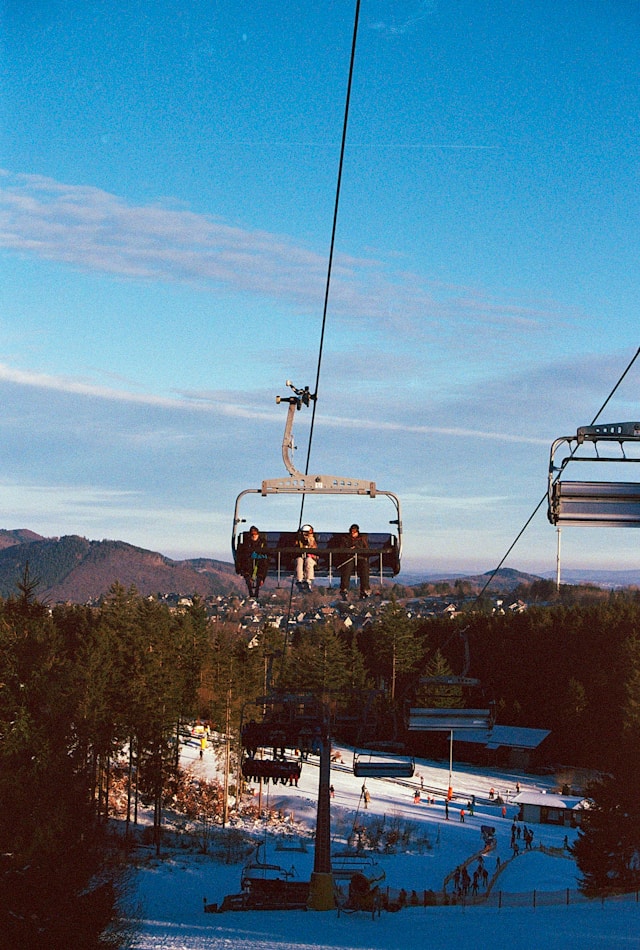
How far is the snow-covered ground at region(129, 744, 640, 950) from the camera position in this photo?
28453 millimetres

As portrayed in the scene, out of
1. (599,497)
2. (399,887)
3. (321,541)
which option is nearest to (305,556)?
(321,541)

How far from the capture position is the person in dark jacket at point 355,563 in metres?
22.0

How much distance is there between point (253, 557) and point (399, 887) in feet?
77.5

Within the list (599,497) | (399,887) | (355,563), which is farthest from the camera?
(399,887)

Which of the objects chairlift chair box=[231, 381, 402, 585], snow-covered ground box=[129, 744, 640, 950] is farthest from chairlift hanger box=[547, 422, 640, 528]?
snow-covered ground box=[129, 744, 640, 950]

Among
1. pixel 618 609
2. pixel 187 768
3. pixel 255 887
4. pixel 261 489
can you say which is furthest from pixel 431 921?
pixel 618 609

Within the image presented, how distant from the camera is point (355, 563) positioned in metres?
22.3

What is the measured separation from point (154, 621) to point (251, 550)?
51.3m

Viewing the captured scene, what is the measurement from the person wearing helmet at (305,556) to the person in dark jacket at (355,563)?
65 cm

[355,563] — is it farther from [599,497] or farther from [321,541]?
[599,497]

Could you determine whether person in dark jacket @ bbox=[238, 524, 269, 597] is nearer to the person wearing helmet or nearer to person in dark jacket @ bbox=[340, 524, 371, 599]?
the person wearing helmet

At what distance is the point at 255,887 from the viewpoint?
3603 cm

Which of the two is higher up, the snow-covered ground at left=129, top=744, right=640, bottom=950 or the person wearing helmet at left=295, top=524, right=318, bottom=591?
the person wearing helmet at left=295, top=524, right=318, bottom=591

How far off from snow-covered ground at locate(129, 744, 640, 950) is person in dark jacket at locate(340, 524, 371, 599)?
36.9ft
